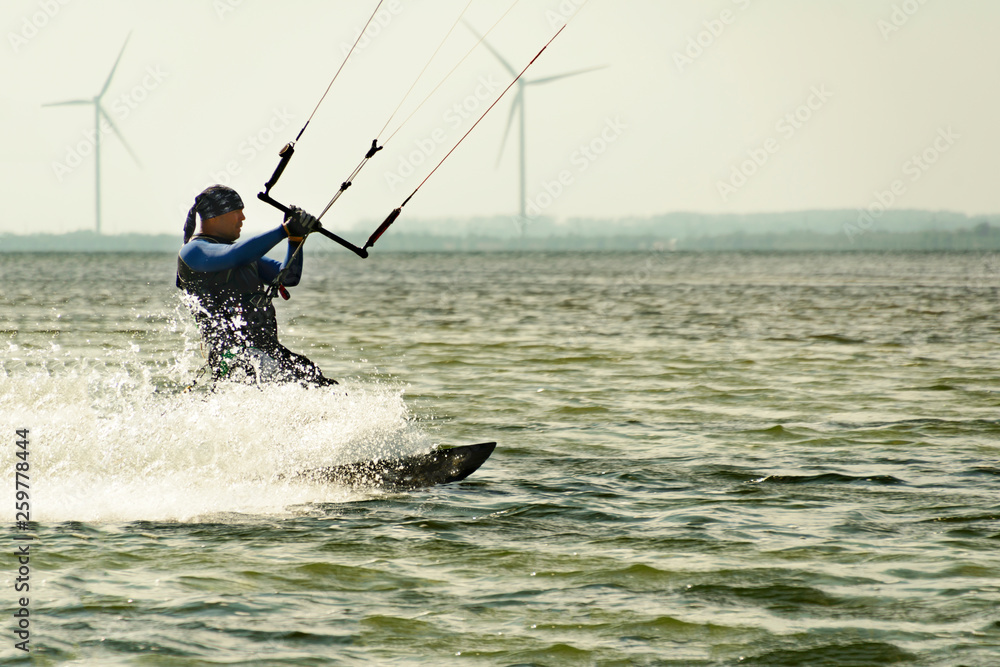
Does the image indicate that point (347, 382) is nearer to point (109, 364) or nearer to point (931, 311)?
point (109, 364)

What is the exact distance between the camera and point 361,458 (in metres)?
9.62

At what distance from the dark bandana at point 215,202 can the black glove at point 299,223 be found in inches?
36.1

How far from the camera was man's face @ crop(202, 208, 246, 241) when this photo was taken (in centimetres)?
905

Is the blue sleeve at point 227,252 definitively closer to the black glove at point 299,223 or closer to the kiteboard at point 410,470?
the black glove at point 299,223

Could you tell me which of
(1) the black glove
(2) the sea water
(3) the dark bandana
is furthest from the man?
(1) the black glove

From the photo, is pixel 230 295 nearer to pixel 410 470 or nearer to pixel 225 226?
pixel 225 226

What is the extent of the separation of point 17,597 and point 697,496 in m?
5.16

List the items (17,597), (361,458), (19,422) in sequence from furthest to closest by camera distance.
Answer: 1. (19,422)
2. (361,458)
3. (17,597)

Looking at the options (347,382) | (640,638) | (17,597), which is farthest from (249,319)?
(347,382)

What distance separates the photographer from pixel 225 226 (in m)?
9.09

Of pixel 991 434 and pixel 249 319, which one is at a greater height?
pixel 249 319

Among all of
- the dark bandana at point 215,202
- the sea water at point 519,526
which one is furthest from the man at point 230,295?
the sea water at point 519,526

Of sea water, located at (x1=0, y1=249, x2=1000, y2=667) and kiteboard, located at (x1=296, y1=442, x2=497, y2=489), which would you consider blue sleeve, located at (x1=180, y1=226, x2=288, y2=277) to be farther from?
kiteboard, located at (x1=296, y1=442, x2=497, y2=489)

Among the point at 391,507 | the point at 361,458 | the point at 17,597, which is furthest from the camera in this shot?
the point at 361,458
